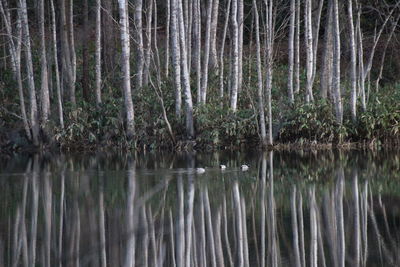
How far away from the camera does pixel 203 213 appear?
13031 millimetres

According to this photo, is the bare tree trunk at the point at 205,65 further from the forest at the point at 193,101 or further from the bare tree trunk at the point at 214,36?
the bare tree trunk at the point at 214,36

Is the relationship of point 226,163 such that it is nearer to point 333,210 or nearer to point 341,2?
point 333,210

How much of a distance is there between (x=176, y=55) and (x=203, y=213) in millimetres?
12137

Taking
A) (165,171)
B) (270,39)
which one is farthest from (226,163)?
(270,39)

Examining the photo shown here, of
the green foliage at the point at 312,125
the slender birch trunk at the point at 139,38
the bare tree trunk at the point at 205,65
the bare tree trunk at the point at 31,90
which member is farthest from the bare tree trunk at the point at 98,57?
the green foliage at the point at 312,125

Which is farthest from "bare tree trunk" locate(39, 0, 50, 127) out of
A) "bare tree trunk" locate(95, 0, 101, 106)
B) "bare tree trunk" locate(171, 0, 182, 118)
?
"bare tree trunk" locate(171, 0, 182, 118)

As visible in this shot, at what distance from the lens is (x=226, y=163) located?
67.8ft

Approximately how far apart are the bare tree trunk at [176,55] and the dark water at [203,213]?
448cm

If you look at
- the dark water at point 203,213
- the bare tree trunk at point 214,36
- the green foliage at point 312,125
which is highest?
the bare tree trunk at point 214,36

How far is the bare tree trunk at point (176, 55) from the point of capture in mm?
24203

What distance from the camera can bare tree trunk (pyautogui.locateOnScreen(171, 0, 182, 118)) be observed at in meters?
24.2

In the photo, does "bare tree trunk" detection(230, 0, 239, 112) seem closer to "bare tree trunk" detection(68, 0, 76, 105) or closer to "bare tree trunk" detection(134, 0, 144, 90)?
"bare tree trunk" detection(134, 0, 144, 90)

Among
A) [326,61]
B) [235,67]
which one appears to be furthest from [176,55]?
[326,61]

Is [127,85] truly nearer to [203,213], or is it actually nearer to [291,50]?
[291,50]
